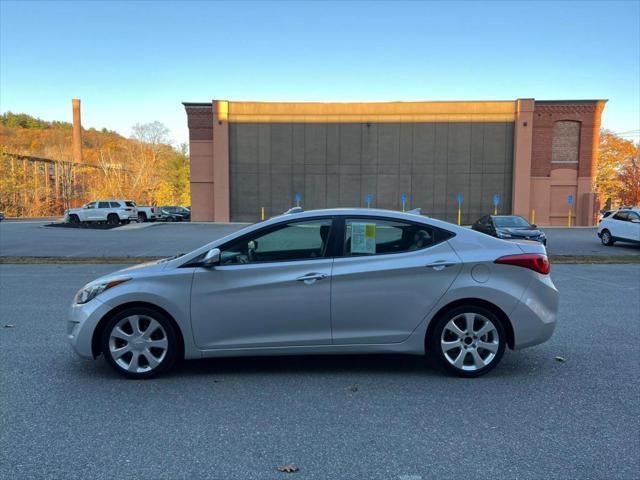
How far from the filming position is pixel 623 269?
12.8m

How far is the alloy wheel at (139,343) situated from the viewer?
14.6 feet

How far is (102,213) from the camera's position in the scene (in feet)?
119

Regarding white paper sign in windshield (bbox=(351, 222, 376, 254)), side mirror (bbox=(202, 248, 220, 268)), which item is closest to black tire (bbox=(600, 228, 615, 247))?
white paper sign in windshield (bbox=(351, 222, 376, 254))

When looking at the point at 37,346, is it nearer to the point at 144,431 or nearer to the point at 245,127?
the point at 144,431

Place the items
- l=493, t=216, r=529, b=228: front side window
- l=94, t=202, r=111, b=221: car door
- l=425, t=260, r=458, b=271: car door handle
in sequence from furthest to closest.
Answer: l=94, t=202, r=111, b=221: car door → l=493, t=216, r=529, b=228: front side window → l=425, t=260, r=458, b=271: car door handle

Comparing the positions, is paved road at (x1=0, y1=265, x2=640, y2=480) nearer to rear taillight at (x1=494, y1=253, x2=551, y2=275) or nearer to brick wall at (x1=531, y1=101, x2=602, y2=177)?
rear taillight at (x1=494, y1=253, x2=551, y2=275)

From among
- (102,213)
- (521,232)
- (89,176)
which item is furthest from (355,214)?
(89,176)

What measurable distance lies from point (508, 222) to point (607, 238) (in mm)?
4343

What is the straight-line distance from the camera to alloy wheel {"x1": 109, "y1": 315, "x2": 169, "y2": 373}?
4445 mm

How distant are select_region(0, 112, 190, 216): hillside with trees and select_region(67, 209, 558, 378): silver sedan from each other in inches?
2317

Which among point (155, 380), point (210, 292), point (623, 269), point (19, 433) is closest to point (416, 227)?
point (210, 292)

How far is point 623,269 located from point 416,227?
1080 cm

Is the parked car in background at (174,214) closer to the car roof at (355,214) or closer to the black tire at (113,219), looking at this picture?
the black tire at (113,219)

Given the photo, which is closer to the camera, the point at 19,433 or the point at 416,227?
the point at 19,433
